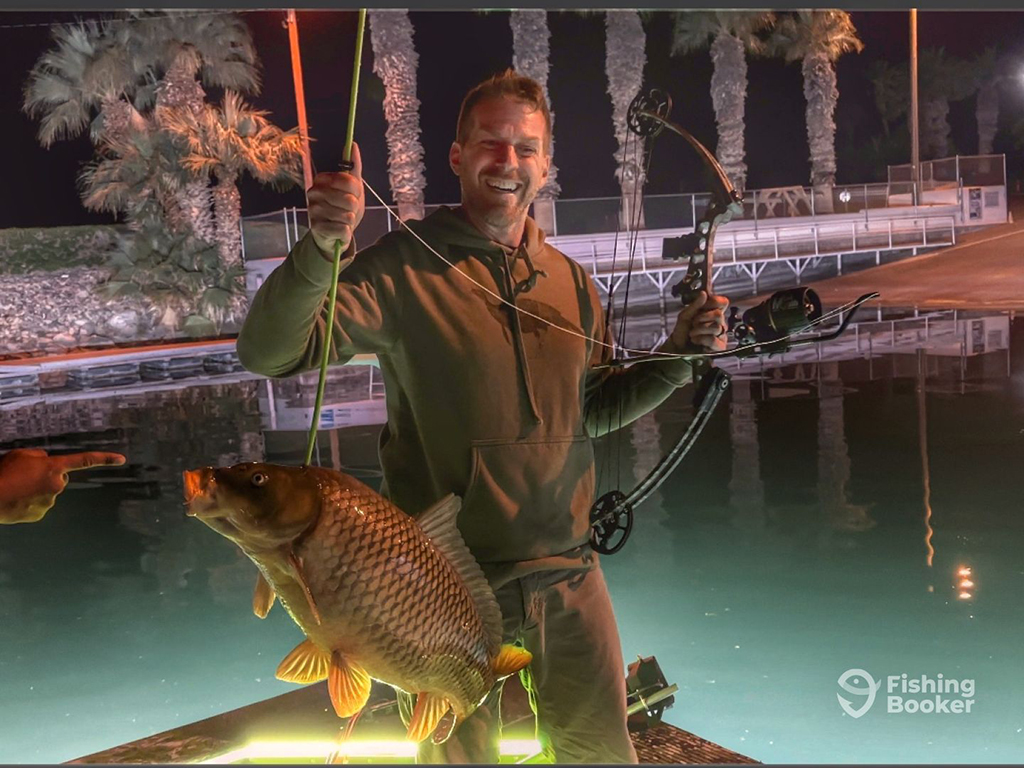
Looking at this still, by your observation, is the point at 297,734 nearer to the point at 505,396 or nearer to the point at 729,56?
the point at 505,396

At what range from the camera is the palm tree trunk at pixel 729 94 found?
105 inches

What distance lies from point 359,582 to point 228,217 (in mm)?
2412

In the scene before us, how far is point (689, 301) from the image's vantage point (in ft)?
5.85

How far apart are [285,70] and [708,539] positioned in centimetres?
318

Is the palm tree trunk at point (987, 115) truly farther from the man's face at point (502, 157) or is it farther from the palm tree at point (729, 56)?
the man's face at point (502, 157)

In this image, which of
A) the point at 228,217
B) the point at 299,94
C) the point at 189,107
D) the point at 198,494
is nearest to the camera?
the point at 198,494

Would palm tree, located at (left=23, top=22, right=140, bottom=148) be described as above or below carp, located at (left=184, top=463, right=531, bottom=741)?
above

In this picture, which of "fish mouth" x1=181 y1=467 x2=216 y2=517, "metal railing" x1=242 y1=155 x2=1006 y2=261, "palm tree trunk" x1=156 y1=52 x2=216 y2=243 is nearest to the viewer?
"fish mouth" x1=181 y1=467 x2=216 y2=517

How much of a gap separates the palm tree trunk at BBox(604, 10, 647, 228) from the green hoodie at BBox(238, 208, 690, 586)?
686mm

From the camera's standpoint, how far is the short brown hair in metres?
1.54

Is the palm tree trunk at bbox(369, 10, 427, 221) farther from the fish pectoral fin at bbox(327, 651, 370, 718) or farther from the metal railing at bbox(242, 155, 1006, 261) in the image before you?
the fish pectoral fin at bbox(327, 651, 370, 718)

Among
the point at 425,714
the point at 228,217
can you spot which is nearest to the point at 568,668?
the point at 425,714

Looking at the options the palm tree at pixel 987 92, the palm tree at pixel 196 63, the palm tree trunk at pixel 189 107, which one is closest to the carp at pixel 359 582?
the palm tree at pixel 196 63

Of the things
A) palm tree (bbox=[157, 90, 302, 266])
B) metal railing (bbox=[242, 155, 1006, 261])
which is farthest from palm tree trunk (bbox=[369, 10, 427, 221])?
palm tree (bbox=[157, 90, 302, 266])
